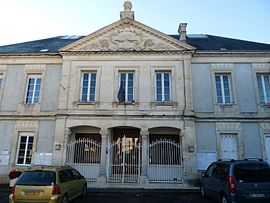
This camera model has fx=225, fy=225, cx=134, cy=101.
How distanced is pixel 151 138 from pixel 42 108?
6858 millimetres

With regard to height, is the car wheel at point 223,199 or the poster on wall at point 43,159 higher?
the poster on wall at point 43,159

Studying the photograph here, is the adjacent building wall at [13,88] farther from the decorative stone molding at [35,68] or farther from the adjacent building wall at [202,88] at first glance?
the adjacent building wall at [202,88]

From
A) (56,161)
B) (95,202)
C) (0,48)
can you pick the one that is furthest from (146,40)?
(0,48)

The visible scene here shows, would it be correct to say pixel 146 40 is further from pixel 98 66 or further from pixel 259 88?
pixel 259 88

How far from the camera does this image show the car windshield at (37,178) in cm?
683

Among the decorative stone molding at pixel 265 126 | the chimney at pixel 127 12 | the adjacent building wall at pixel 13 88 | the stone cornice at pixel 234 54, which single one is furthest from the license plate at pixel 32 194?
the decorative stone molding at pixel 265 126

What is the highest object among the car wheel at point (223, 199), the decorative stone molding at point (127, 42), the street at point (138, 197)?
the decorative stone molding at point (127, 42)

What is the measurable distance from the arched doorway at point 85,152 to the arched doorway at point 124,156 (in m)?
0.83

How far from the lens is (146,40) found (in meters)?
14.1

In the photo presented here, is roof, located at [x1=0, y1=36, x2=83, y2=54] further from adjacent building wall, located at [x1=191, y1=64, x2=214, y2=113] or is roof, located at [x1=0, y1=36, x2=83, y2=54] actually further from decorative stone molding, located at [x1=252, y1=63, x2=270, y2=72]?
decorative stone molding, located at [x1=252, y1=63, x2=270, y2=72]

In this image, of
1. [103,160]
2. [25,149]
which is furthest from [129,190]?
[25,149]

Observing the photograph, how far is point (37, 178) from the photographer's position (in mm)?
7016

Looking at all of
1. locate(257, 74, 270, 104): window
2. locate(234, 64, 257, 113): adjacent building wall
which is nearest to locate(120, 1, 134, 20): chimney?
locate(234, 64, 257, 113): adjacent building wall

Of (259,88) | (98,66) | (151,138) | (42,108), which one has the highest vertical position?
(98,66)
